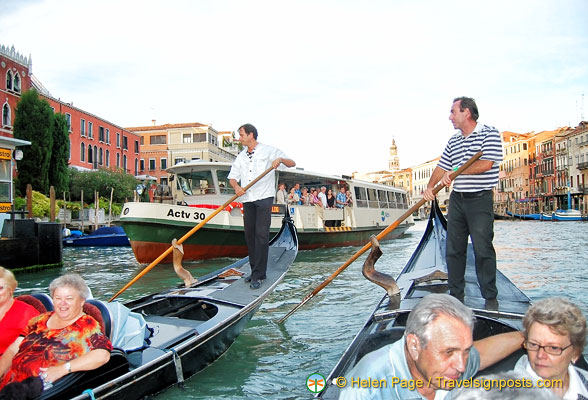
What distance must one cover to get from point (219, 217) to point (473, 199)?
23.0 ft

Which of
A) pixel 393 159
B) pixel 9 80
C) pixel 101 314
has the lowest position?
pixel 101 314

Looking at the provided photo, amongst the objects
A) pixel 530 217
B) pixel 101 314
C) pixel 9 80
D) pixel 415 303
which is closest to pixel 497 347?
pixel 415 303

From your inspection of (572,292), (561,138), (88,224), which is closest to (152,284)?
(572,292)

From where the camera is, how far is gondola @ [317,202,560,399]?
1909 millimetres

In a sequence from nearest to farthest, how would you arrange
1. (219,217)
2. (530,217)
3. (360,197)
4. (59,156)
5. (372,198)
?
(219,217), (360,197), (372,198), (59,156), (530,217)

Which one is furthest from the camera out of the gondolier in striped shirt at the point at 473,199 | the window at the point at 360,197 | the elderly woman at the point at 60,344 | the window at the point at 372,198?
the window at the point at 372,198

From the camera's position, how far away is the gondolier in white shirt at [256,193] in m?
4.06

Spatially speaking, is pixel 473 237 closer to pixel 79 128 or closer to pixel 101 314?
pixel 101 314

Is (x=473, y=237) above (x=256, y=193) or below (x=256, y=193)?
below

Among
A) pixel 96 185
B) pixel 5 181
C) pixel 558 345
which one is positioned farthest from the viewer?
pixel 96 185

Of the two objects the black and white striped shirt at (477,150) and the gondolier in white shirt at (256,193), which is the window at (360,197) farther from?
the black and white striped shirt at (477,150)

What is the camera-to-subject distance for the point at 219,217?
Answer: 371 inches

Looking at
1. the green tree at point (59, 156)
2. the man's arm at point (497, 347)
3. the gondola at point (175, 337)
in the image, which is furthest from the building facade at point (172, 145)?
the man's arm at point (497, 347)

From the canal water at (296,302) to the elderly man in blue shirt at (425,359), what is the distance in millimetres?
1520
